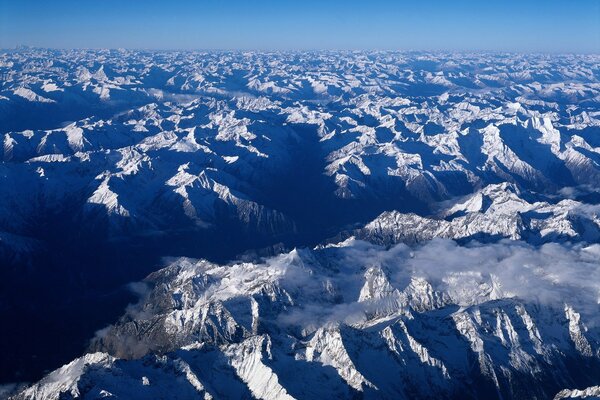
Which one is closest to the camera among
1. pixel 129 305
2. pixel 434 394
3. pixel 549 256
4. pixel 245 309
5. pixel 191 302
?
pixel 434 394

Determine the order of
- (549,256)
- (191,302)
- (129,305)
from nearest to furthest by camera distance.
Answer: (191,302), (549,256), (129,305)

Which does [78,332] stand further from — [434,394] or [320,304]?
[434,394]

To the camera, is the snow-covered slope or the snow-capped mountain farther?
the snow-covered slope

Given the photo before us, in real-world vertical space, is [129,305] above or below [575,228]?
below

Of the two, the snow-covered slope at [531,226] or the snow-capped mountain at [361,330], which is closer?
the snow-capped mountain at [361,330]

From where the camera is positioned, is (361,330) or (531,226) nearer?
(361,330)

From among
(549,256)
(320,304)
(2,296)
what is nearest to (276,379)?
(320,304)

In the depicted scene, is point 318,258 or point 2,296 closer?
point 318,258

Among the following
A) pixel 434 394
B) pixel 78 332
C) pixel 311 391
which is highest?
pixel 311 391
